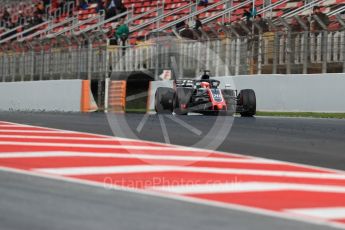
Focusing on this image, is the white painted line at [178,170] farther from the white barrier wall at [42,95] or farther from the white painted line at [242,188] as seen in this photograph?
the white barrier wall at [42,95]

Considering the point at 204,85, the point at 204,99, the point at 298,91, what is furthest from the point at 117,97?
the point at 298,91

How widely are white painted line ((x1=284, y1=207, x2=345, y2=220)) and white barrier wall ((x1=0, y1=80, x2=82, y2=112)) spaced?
17544 millimetres

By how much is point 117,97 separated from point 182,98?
5683 millimetres

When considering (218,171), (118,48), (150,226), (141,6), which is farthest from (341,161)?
(141,6)

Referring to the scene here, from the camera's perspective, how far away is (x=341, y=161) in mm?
7020

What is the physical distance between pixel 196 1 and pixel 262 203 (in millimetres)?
20554

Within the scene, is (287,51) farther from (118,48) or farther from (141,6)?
(141,6)

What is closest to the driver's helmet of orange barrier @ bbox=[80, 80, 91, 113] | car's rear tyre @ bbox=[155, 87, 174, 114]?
car's rear tyre @ bbox=[155, 87, 174, 114]

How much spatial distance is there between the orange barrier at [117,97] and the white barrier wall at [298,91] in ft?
13.2

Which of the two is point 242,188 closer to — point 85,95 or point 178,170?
point 178,170

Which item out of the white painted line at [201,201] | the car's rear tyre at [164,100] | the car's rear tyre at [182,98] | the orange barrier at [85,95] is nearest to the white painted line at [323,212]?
the white painted line at [201,201]

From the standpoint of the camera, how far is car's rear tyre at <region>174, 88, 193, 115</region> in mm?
15570

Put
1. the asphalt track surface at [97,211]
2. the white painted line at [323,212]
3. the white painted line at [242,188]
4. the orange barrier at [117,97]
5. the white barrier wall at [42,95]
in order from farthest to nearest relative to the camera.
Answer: the white barrier wall at [42,95]
the orange barrier at [117,97]
the white painted line at [242,188]
the white painted line at [323,212]
the asphalt track surface at [97,211]

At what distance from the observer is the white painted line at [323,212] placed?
159 inches
